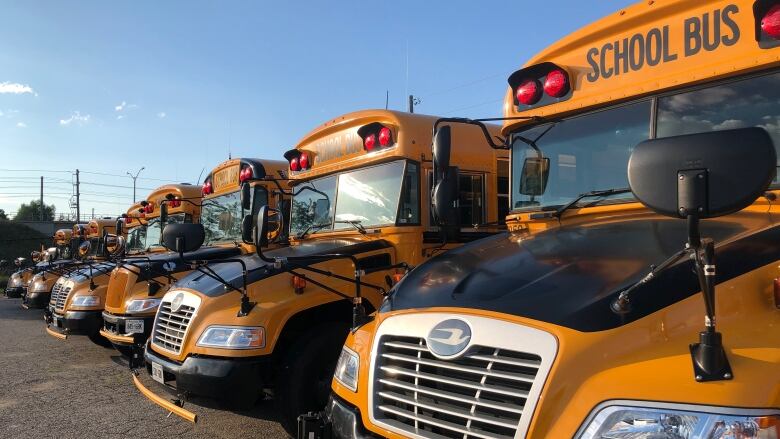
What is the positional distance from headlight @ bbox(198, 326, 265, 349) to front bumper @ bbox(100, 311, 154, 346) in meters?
2.88

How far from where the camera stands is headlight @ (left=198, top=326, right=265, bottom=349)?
407cm

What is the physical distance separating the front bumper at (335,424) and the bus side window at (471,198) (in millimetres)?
2589

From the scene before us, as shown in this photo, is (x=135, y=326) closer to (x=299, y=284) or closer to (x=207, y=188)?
(x=207, y=188)

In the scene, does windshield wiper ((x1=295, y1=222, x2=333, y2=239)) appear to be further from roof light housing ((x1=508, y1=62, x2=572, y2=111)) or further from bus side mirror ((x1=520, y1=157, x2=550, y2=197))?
roof light housing ((x1=508, y1=62, x2=572, y2=111))

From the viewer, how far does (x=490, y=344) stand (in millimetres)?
2059

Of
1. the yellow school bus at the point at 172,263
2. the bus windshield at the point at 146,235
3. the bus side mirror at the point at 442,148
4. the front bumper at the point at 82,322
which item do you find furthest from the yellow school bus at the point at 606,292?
the bus windshield at the point at 146,235

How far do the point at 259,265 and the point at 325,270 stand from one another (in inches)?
22.6

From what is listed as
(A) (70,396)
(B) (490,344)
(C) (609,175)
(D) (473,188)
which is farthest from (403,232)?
(A) (70,396)

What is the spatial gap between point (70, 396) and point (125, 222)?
6.99 m

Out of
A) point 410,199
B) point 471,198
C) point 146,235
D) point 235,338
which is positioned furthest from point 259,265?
point 146,235

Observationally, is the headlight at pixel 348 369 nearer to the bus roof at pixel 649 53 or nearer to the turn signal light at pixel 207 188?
the bus roof at pixel 649 53

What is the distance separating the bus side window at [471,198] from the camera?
5.07 metres

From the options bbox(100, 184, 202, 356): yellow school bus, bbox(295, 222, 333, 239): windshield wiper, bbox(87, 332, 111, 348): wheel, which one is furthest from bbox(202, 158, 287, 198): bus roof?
bbox(87, 332, 111, 348): wheel

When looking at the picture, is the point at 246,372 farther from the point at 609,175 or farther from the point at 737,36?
the point at 737,36
